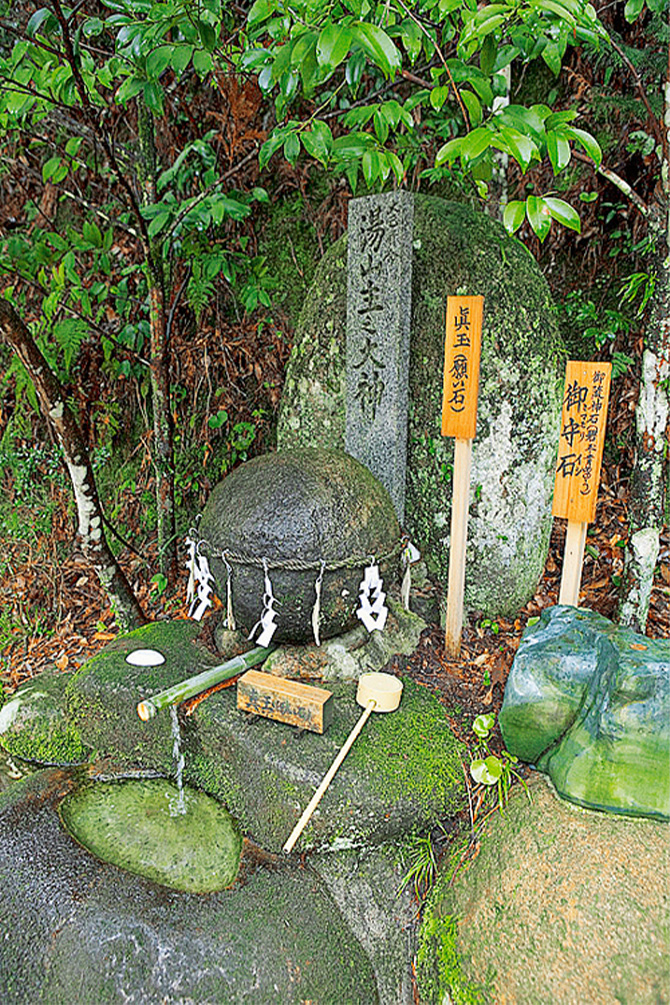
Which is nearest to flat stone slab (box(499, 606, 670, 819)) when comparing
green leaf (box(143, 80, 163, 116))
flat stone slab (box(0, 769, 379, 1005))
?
flat stone slab (box(0, 769, 379, 1005))

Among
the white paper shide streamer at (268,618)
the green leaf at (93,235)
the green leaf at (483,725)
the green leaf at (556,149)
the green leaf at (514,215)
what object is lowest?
the green leaf at (483,725)

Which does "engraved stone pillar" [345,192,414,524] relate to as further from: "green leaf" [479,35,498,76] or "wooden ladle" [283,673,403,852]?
"wooden ladle" [283,673,403,852]

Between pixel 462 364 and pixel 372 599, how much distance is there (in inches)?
52.7

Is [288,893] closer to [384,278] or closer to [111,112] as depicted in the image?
[384,278]

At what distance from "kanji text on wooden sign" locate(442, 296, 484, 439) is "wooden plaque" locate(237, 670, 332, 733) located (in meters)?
1.57

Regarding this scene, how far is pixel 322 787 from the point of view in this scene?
2.68 metres

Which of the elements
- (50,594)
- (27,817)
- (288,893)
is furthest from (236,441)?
(288,893)

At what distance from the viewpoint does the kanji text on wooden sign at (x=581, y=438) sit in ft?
10.1

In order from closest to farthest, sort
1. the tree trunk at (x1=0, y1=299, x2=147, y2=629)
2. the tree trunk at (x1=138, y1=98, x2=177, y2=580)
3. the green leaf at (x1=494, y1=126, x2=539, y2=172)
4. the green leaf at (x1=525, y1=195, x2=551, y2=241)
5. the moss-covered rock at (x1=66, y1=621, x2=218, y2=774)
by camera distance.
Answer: the green leaf at (x1=494, y1=126, x2=539, y2=172) → the green leaf at (x1=525, y1=195, x2=551, y2=241) → the moss-covered rock at (x1=66, y1=621, x2=218, y2=774) → the tree trunk at (x1=0, y1=299, x2=147, y2=629) → the tree trunk at (x1=138, y1=98, x2=177, y2=580)

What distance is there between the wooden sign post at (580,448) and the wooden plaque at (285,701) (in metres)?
1.40

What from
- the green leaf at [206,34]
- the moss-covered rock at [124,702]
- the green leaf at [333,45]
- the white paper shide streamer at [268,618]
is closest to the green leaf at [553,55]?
the green leaf at [333,45]

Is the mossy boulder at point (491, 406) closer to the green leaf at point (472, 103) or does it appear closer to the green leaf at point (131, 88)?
the green leaf at point (472, 103)

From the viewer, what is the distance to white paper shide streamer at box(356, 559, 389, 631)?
11.0 ft

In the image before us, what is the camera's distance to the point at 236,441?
5840 millimetres
